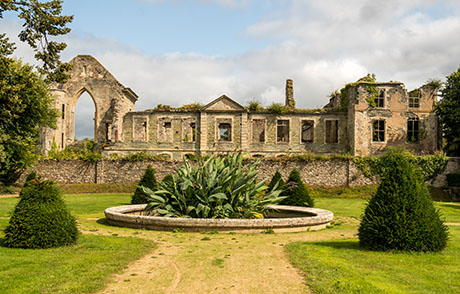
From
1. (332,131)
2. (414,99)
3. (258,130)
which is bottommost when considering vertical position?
(332,131)

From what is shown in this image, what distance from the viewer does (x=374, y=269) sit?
293 inches

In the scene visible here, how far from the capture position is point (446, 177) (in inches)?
1344

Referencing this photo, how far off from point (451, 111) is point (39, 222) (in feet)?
119

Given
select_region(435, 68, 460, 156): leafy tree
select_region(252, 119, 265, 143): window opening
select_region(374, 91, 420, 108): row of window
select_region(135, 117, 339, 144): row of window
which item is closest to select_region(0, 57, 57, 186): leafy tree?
select_region(135, 117, 339, 144): row of window

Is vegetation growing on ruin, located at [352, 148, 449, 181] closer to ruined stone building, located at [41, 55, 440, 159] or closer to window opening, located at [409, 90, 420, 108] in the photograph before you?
ruined stone building, located at [41, 55, 440, 159]

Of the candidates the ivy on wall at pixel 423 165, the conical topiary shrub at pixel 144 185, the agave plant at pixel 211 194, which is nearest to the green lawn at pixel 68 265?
the agave plant at pixel 211 194

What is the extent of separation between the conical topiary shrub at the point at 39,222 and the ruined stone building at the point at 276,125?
29.8 meters

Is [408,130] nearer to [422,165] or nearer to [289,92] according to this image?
[422,165]

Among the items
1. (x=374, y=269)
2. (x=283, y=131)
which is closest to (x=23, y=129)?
(x=283, y=131)

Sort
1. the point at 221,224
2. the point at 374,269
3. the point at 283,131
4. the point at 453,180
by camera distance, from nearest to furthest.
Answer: the point at 374,269, the point at 221,224, the point at 453,180, the point at 283,131

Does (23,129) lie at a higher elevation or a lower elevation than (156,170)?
higher

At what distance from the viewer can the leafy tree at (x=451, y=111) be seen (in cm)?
3734

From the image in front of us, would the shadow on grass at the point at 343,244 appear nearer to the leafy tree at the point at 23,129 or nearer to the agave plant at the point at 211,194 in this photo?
the agave plant at the point at 211,194

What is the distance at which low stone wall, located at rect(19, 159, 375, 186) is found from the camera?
34.3m
